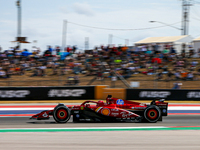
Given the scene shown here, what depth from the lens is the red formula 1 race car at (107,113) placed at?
8188mm

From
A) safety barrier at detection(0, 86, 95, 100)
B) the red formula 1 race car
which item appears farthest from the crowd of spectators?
the red formula 1 race car

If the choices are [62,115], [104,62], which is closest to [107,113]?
[62,115]

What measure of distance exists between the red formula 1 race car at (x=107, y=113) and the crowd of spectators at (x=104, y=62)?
23.5ft

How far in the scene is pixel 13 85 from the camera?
15.6 m

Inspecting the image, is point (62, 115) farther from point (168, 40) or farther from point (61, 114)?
point (168, 40)

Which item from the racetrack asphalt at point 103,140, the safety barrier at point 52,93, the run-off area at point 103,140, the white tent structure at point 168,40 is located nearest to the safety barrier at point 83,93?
the safety barrier at point 52,93

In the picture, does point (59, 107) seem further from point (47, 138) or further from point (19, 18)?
point (19, 18)

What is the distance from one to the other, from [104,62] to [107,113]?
370 inches

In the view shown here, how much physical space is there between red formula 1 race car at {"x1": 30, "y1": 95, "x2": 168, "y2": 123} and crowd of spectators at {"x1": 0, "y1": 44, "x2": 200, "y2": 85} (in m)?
7.17

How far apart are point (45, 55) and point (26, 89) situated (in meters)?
3.82

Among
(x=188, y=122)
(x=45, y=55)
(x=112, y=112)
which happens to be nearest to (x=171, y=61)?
(x=45, y=55)

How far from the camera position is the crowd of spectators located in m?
16.2

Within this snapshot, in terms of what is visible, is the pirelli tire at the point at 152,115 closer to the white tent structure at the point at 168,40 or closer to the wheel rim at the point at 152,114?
the wheel rim at the point at 152,114

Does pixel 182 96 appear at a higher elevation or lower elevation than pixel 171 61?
lower
